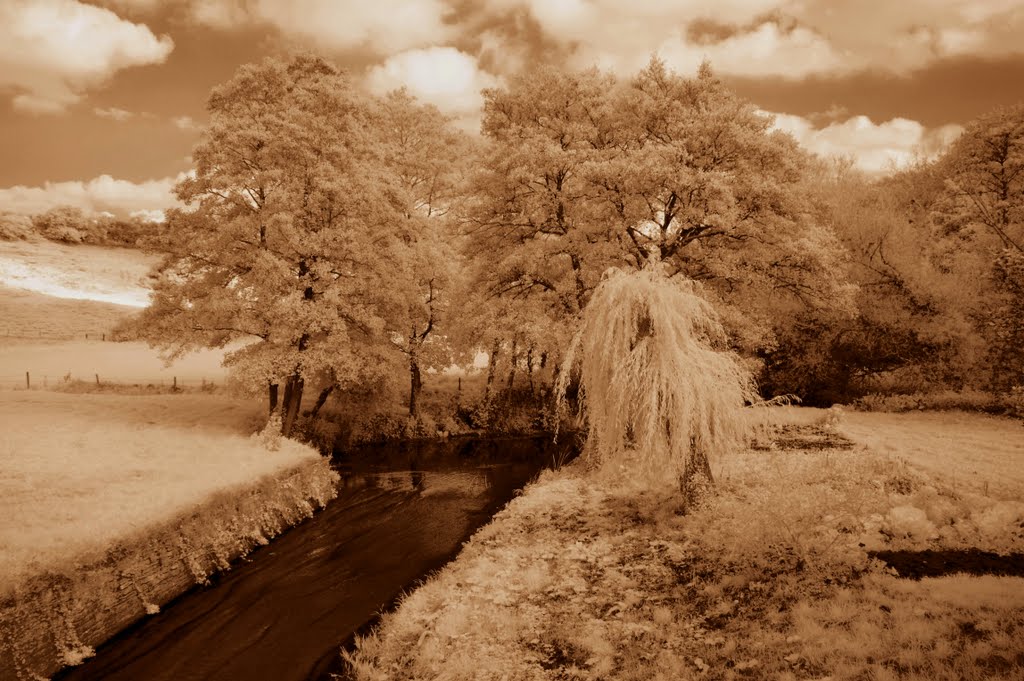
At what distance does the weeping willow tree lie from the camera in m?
10.8

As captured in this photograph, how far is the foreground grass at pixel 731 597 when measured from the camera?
267 inches

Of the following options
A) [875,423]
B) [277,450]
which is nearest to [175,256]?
[277,450]

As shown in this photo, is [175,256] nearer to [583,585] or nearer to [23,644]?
[23,644]

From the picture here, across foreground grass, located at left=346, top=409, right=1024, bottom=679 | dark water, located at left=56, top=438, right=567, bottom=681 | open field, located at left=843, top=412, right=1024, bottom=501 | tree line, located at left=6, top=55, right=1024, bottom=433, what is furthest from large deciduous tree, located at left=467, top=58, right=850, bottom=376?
foreground grass, located at left=346, top=409, right=1024, bottom=679

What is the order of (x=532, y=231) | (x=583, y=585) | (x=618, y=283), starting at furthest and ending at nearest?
(x=532, y=231) < (x=618, y=283) < (x=583, y=585)

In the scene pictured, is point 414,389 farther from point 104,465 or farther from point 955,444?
point 955,444

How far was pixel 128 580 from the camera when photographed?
34.4 ft

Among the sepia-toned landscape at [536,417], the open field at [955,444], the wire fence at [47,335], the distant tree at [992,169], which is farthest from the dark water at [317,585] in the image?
the wire fence at [47,335]

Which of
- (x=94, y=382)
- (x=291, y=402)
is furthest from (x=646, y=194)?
(x=94, y=382)

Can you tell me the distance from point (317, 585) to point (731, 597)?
8576mm

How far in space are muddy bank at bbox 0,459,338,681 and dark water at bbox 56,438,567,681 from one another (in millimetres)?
310

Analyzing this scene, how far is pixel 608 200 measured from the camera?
20062mm

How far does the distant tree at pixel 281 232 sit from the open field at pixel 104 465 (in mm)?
2838

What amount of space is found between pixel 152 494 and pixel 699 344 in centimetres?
1253
